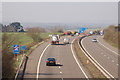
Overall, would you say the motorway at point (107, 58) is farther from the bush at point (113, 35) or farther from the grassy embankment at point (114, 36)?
the bush at point (113, 35)

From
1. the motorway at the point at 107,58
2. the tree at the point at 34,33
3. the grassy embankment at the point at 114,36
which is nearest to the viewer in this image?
the motorway at the point at 107,58

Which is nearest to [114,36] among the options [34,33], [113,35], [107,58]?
[113,35]

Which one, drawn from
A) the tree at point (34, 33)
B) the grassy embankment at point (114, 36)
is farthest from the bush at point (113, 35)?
the tree at point (34, 33)

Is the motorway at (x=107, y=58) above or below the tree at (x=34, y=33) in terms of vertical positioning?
below

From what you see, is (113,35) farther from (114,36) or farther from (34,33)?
(34,33)

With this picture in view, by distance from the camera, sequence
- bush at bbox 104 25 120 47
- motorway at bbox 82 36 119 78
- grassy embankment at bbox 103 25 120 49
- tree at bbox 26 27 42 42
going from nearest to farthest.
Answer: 1. motorway at bbox 82 36 119 78
2. grassy embankment at bbox 103 25 120 49
3. bush at bbox 104 25 120 47
4. tree at bbox 26 27 42 42

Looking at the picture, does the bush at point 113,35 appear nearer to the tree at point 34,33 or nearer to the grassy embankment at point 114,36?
the grassy embankment at point 114,36

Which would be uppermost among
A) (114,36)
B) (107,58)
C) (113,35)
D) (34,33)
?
(34,33)

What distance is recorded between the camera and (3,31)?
24.0m

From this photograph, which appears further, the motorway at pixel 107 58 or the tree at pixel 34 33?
the tree at pixel 34 33

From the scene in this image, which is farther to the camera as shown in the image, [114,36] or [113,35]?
[113,35]

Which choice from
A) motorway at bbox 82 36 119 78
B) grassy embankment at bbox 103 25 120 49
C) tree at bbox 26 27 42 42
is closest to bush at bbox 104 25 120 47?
grassy embankment at bbox 103 25 120 49

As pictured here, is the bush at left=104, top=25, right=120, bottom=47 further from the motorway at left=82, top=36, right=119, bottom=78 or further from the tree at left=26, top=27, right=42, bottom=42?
the tree at left=26, top=27, right=42, bottom=42

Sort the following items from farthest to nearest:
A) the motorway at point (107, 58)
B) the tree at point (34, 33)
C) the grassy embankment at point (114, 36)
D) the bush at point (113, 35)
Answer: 1. the tree at point (34, 33)
2. the bush at point (113, 35)
3. the grassy embankment at point (114, 36)
4. the motorway at point (107, 58)
